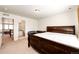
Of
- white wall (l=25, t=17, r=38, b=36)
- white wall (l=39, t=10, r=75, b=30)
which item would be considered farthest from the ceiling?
white wall (l=25, t=17, r=38, b=36)

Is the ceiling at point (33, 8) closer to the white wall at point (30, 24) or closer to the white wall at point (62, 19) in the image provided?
the white wall at point (62, 19)

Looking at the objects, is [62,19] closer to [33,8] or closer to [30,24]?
[33,8]

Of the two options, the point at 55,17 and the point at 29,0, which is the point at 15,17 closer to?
the point at 55,17

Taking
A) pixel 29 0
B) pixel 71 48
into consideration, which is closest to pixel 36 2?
pixel 29 0

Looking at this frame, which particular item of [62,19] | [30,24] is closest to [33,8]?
[62,19]

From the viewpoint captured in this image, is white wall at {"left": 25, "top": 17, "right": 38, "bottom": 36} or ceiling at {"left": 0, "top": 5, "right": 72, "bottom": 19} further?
white wall at {"left": 25, "top": 17, "right": 38, "bottom": 36}

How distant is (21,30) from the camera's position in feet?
23.2

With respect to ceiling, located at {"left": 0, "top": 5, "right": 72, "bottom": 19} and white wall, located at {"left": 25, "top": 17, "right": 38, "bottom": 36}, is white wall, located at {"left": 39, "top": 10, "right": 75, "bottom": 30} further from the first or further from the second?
white wall, located at {"left": 25, "top": 17, "right": 38, "bottom": 36}

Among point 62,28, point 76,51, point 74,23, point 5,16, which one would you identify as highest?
point 5,16

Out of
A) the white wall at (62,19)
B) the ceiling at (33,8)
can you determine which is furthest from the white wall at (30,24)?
the ceiling at (33,8)

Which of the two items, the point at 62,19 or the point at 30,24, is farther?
the point at 30,24
